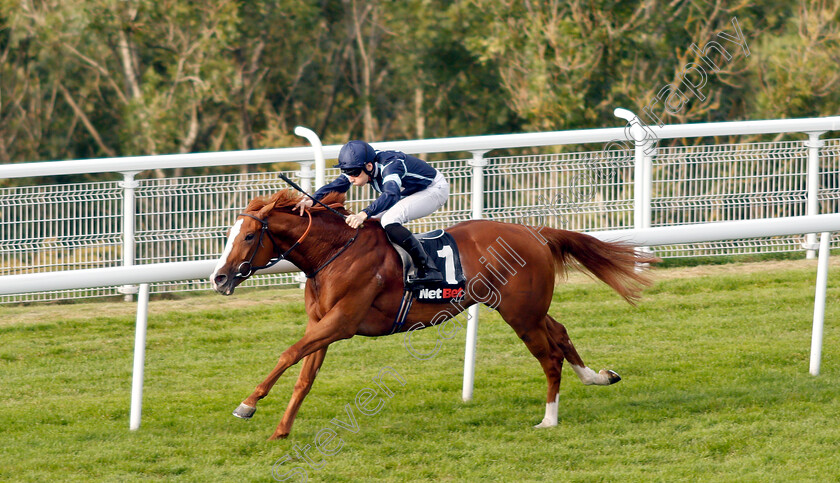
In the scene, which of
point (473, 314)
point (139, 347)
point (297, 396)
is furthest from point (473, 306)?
point (139, 347)

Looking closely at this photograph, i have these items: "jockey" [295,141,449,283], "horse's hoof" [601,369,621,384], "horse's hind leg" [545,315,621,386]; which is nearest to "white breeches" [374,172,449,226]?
"jockey" [295,141,449,283]

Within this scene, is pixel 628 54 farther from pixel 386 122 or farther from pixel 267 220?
pixel 267 220

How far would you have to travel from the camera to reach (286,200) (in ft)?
17.9

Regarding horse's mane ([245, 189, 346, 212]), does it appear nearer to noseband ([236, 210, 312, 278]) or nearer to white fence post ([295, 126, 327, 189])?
noseband ([236, 210, 312, 278])

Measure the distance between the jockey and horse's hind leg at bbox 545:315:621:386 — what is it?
84 cm

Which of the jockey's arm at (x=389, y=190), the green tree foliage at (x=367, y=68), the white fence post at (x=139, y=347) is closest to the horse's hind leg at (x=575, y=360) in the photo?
the jockey's arm at (x=389, y=190)

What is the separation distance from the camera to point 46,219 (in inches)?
263

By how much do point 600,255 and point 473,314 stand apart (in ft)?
2.44

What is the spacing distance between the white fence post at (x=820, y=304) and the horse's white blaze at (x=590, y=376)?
1.34 metres

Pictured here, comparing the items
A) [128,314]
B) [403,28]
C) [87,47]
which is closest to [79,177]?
[87,47]

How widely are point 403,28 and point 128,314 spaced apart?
13264 millimetres

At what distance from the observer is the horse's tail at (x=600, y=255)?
6.15 metres

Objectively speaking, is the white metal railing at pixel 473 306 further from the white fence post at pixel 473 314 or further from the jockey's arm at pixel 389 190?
the jockey's arm at pixel 389 190

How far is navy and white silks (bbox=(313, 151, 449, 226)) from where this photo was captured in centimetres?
547
